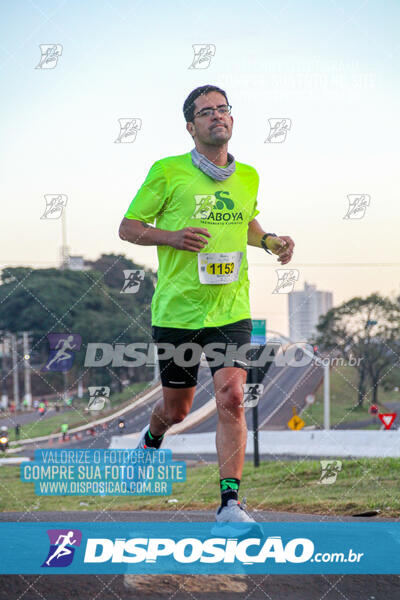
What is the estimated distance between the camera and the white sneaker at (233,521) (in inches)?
175

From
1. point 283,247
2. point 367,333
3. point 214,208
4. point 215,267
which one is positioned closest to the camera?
point 215,267

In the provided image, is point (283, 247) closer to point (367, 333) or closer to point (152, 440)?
point (152, 440)

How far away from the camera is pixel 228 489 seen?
4.75 m

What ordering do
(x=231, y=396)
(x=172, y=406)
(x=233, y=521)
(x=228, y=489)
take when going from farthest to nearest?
(x=172, y=406), (x=231, y=396), (x=228, y=489), (x=233, y=521)

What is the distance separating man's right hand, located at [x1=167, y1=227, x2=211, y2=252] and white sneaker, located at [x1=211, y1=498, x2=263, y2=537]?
1.49m

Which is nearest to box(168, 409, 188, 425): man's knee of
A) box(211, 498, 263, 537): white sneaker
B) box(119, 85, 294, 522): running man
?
box(119, 85, 294, 522): running man

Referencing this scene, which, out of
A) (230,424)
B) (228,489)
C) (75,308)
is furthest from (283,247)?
(75,308)

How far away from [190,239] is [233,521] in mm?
1635

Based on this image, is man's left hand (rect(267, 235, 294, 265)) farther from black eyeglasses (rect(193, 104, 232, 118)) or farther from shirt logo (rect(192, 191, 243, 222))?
black eyeglasses (rect(193, 104, 232, 118))

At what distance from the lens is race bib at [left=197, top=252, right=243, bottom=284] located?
16.3 feet

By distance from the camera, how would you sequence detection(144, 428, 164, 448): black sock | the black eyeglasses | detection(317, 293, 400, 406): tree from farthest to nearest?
detection(317, 293, 400, 406): tree → detection(144, 428, 164, 448): black sock → the black eyeglasses

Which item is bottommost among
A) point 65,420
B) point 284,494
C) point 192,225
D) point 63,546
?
point 65,420

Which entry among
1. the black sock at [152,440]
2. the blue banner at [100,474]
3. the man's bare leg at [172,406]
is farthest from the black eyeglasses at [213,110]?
the blue banner at [100,474]

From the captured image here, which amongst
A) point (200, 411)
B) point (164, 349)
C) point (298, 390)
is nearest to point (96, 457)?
point (164, 349)
